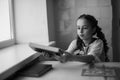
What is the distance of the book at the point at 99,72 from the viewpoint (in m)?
1.23

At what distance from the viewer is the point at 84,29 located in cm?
171

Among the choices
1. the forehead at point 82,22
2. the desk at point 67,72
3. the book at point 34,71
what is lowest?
the desk at point 67,72

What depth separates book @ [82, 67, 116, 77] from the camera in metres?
1.23

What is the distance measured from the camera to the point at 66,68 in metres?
1.41

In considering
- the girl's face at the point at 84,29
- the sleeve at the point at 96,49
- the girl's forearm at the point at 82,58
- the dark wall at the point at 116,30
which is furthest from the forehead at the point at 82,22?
the dark wall at the point at 116,30

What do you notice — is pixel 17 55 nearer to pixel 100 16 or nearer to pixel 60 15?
pixel 60 15

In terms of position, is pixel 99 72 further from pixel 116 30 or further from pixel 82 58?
pixel 116 30

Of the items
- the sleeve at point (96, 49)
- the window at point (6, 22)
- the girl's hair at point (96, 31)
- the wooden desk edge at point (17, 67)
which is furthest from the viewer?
the window at point (6, 22)

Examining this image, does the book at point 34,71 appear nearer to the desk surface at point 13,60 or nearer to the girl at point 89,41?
the desk surface at point 13,60

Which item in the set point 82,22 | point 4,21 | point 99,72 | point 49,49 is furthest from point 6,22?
point 99,72

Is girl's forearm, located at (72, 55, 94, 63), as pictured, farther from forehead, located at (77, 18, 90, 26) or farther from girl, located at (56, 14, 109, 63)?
forehead, located at (77, 18, 90, 26)

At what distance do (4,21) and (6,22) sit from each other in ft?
0.07

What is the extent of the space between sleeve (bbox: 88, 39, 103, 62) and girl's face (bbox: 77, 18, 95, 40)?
82 millimetres

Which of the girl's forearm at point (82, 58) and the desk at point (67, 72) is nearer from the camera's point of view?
the desk at point (67, 72)
